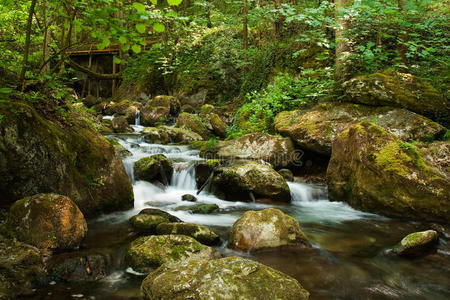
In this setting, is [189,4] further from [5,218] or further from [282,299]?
[282,299]

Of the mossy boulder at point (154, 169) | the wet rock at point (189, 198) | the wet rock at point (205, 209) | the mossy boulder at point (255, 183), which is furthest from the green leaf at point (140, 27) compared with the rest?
the mossy boulder at point (154, 169)

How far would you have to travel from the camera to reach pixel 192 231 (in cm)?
410

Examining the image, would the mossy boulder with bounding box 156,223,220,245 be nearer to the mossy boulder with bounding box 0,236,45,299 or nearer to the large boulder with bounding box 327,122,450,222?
the mossy boulder with bounding box 0,236,45,299

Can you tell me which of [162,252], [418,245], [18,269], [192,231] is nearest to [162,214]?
[192,231]

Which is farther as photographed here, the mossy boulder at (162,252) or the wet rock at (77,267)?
the mossy boulder at (162,252)

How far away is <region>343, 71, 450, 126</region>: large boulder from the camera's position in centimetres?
701

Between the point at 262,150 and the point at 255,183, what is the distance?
6.94 ft

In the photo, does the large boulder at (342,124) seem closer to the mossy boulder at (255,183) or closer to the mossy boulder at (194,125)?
the mossy boulder at (255,183)

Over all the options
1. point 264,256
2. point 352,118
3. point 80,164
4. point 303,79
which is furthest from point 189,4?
point 264,256

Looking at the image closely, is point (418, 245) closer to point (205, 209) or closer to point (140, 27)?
point (205, 209)

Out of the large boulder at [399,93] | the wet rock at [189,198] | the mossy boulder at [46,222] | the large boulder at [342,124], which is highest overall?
the large boulder at [399,93]

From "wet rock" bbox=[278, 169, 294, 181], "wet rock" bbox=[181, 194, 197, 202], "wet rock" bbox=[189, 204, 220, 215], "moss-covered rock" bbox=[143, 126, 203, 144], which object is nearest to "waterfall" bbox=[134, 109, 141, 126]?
"moss-covered rock" bbox=[143, 126, 203, 144]

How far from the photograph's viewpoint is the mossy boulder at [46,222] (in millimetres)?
3414

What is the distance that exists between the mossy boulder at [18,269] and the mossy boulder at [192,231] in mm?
1524
